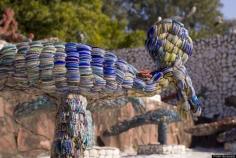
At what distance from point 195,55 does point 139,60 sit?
2.50m

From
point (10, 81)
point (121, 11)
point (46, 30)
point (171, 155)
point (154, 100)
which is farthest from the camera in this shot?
point (121, 11)

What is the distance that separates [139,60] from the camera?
21797mm

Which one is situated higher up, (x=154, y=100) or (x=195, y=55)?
(x=195, y=55)

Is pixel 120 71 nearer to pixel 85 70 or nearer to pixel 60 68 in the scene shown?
pixel 85 70

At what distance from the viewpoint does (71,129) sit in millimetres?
7051

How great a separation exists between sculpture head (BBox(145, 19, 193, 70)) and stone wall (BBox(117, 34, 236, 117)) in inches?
468

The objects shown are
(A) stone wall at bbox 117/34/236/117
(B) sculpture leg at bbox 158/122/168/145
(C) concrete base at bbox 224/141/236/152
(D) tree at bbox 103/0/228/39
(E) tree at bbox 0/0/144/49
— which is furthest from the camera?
(D) tree at bbox 103/0/228/39

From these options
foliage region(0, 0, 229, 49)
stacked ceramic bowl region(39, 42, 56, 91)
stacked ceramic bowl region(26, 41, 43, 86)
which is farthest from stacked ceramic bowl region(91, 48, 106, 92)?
foliage region(0, 0, 229, 49)

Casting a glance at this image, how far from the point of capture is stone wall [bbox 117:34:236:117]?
19.6m

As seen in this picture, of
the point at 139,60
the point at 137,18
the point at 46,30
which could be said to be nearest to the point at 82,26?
the point at 46,30

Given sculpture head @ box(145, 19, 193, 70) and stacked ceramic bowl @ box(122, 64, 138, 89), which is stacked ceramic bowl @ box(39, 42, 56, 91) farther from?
sculpture head @ box(145, 19, 193, 70)

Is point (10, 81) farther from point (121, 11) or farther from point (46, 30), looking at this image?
point (121, 11)

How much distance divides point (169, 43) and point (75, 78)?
5.37 ft

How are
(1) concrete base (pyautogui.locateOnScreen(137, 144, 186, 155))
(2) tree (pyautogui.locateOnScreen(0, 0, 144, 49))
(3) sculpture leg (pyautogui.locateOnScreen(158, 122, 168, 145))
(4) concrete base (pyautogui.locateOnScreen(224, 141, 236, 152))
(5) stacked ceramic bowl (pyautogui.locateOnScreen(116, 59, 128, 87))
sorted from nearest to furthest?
(5) stacked ceramic bowl (pyautogui.locateOnScreen(116, 59, 128, 87)) → (1) concrete base (pyautogui.locateOnScreen(137, 144, 186, 155)) → (3) sculpture leg (pyautogui.locateOnScreen(158, 122, 168, 145)) → (4) concrete base (pyautogui.locateOnScreen(224, 141, 236, 152)) → (2) tree (pyautogui.locateOnScreen(0, 0, 144, 49))
